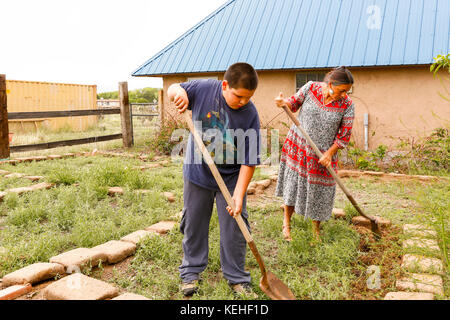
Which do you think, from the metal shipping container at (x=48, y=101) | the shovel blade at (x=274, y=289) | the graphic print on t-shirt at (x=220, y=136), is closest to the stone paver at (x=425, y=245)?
the shovel blade at (x=274, y=289)

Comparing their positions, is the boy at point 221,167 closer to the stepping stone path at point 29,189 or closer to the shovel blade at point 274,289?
the shovel blade at point 274,289

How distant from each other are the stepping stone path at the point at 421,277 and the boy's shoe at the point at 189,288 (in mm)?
1237

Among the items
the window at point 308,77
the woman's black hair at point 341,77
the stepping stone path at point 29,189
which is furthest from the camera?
the window at point 308,77

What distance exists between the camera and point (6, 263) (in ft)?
9.39

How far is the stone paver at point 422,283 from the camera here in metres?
2.51

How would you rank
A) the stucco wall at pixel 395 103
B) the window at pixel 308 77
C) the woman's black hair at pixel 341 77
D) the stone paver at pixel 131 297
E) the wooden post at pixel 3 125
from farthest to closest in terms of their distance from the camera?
the window at pixel 308 77 → the stucco wall at pixel 395 103 → the wooden post at pixel 3 125 → the woman's black hair at pixel 341 77 → the stone paver at pixel 131 297

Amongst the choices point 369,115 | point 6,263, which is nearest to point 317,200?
point 6,263

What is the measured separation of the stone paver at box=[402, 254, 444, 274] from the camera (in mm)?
2797

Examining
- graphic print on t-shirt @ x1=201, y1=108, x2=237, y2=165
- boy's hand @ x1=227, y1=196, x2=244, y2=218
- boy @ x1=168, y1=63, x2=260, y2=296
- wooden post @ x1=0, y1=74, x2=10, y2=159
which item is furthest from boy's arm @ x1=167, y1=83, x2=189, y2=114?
wooden post @ x1=0, y1=74, x2=10, y2=159

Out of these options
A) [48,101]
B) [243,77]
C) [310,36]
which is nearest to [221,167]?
[243,77]

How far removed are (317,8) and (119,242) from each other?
8528 millimetres

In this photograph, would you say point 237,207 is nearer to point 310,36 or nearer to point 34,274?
point 34,274

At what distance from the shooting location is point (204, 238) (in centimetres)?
280

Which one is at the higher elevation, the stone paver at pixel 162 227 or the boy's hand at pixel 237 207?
the boy's hand at pixel 237 207
